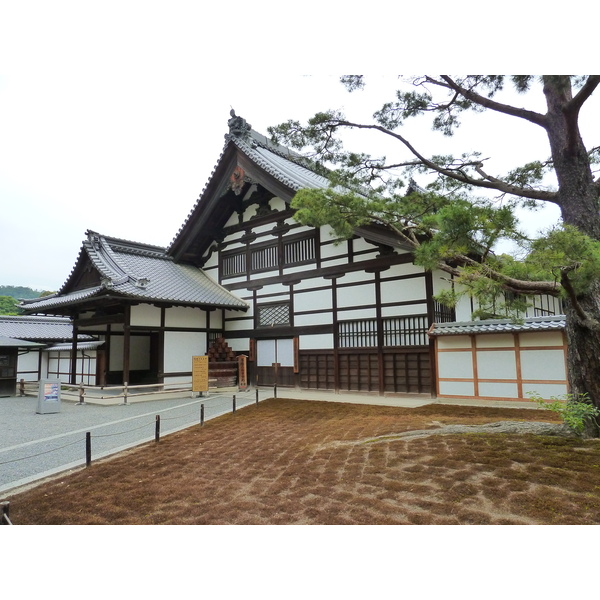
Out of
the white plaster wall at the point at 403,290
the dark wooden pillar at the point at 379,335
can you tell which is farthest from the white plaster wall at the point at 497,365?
the dark wooden pillar at the point at 379,335

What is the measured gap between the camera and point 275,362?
12.8 meters

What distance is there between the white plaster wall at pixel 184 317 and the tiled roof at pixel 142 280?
0.62 m

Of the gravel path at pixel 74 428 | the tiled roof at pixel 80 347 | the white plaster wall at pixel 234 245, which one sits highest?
the white plaster wall at pixel 234 245

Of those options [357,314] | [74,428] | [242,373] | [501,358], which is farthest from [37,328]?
[501,358]

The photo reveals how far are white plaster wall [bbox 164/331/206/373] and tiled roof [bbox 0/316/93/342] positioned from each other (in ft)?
24.0

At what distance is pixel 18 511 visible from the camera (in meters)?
3.39

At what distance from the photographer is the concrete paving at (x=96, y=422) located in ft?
16.2

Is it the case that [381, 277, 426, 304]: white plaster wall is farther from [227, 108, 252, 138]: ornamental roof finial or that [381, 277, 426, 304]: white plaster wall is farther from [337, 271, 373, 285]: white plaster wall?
[227, 108, 252, 138]: ornamental roof finial

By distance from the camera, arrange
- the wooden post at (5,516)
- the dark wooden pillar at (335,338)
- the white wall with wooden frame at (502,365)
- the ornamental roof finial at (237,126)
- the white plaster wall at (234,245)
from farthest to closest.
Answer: the white plaster wall at (234,245)
the ornamental roof finial at (237,126)
the dark wooden pillar at (335,338)
the white wall with wooden frame at (502,365)
the wooden post at (5,516)

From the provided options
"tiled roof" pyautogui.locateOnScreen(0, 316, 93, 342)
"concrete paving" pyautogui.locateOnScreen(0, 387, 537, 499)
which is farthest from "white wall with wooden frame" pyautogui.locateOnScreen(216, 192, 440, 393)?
"tiled roof" pyautogui.locateOnScreen(0, 316, 93, 342)

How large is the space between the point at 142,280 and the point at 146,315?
3.85 feet

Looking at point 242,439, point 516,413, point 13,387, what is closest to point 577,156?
point 516,413

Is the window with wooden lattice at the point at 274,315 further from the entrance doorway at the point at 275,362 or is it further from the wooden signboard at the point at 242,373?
the wooden signboard at the point at 242,373

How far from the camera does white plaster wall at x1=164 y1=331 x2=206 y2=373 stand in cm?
1214
